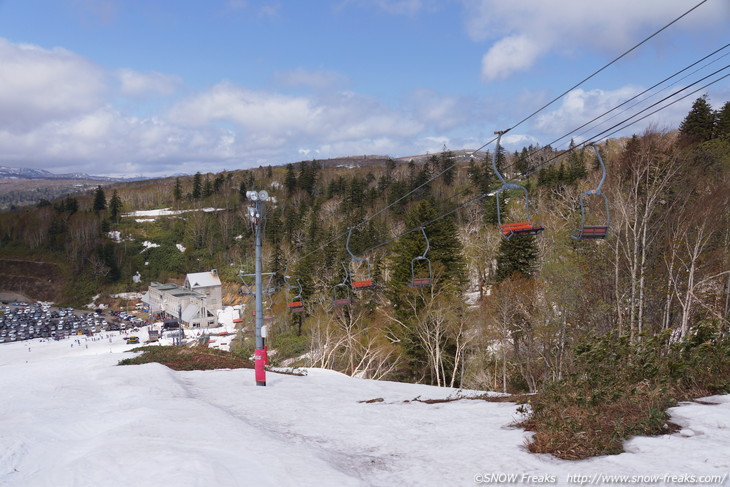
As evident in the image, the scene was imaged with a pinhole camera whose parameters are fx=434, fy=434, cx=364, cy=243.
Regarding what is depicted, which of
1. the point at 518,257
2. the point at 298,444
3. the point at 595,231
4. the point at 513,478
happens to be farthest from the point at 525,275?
the point at 513,478

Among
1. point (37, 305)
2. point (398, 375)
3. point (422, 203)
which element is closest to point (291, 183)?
point (37, 305)

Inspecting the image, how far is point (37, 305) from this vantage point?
316 feet

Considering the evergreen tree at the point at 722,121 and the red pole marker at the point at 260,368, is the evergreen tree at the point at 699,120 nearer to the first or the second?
the evergreen tree at the point at 722,121

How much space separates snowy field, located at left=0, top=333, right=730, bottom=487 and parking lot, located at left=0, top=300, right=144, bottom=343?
7330 centimetres

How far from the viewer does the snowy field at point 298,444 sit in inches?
197

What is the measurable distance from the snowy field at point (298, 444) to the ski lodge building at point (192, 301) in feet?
212

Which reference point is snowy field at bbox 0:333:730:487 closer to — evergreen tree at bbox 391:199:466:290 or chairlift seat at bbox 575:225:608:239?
chairlift seat at bbox 575:225:608:239

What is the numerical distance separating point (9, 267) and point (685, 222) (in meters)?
138

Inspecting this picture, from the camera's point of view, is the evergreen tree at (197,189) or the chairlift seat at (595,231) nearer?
the chairlift seat at (595,231)

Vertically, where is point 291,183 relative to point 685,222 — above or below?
above

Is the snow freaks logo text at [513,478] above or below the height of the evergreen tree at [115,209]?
below

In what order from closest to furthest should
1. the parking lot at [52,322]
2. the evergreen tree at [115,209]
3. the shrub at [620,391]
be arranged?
the shrub at [620,391] < the parking lot at [52,322] < the evergreen tree at [115,209]

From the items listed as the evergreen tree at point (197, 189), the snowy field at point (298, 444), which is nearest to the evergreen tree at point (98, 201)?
the evergreen tree at point (197, 189)

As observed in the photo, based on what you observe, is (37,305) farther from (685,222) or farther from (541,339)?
(685,222)
